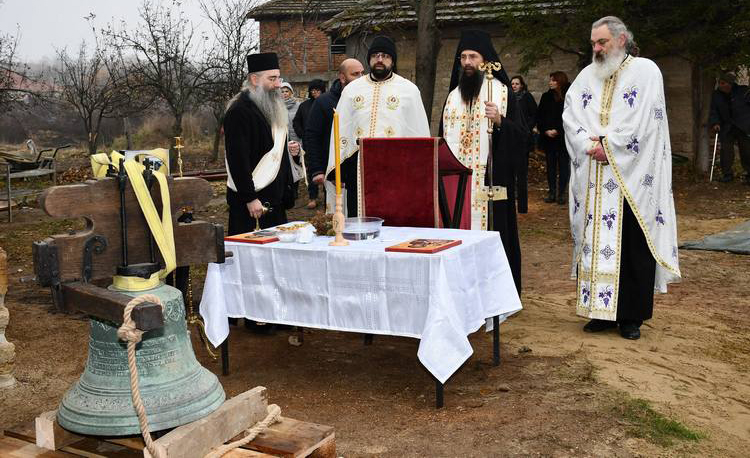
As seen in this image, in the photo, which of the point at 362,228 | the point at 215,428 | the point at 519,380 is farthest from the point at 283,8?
the point at 215,428

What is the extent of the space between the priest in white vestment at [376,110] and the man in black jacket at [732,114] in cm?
994

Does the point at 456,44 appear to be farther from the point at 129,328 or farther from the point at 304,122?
the point at 129,328

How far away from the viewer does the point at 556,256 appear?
973 centimetres

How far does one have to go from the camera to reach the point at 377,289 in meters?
4.77

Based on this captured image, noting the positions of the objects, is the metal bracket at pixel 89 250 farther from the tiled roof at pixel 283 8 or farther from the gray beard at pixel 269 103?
the tiled roof at pixel 283 8

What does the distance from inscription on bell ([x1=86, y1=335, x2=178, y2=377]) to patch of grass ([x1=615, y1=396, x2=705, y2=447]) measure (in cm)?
253

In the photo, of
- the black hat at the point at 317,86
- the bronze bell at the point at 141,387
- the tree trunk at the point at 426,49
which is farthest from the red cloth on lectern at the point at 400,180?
the tree trunk at the point at 426,49

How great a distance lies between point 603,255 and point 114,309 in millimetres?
4510

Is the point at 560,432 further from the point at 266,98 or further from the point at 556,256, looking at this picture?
the point at 556,256

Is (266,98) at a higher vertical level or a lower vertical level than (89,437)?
higher

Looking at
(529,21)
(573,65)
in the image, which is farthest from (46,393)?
(573,65)

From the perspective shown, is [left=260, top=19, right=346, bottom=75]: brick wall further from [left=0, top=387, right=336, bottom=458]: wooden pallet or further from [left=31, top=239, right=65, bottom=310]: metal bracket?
[left=31, top=239, right=65, bottom=310]: metal bracket

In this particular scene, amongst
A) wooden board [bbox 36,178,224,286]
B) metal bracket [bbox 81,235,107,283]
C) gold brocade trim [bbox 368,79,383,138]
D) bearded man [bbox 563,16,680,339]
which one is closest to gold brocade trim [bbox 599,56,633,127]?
bearded man [bbox 563,16,680,339]

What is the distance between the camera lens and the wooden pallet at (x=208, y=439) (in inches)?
115
